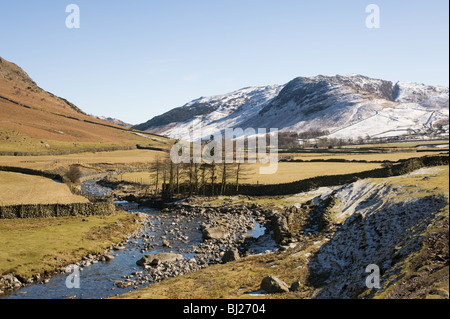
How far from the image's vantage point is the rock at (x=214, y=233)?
47.5 meters

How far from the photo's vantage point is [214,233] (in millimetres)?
48250

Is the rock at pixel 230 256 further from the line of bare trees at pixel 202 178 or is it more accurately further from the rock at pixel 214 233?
the line of bare trees at pixel 202 178

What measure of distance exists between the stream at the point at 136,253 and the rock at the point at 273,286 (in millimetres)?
11675

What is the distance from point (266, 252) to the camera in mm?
39875

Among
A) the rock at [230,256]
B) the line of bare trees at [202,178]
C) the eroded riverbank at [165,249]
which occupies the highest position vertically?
the line of bare trees at [202,178]

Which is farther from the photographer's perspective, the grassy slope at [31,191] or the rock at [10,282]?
the grassy slope at [31,191]

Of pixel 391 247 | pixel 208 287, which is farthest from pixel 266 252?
pixel 391 247

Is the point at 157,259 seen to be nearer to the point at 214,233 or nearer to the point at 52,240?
the point at 214,233

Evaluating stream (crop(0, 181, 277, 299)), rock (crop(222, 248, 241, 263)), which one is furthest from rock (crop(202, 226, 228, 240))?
rock (crop(222, 248, 241, 263))

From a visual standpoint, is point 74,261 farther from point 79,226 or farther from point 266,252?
point 266,252

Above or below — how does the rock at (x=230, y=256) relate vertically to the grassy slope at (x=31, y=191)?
below

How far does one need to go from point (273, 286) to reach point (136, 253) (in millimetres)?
20717

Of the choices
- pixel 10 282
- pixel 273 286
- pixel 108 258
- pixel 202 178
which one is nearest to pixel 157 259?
pixel 108 258

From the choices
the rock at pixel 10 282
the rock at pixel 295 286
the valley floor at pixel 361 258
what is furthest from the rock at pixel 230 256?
the rock at pixel 10 282
